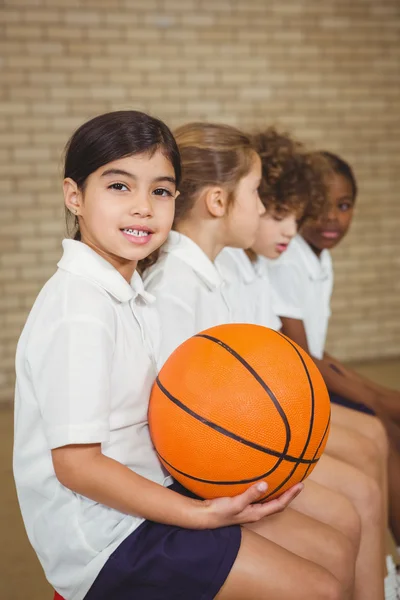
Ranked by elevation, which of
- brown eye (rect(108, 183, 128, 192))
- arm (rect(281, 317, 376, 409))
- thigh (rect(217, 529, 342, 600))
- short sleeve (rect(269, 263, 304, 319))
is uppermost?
brown eye (rect(108, 183, 128, 192))

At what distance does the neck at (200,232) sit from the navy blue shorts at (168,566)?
1011 millimetres

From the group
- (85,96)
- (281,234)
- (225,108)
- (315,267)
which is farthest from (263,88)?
(281,234)

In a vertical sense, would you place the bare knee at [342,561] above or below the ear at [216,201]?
below

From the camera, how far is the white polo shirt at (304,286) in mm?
2842

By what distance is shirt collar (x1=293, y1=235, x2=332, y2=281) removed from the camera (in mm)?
2980

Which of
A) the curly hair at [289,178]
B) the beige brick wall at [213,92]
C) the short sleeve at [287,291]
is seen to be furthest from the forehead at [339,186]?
the beige brick wall at [213,92]

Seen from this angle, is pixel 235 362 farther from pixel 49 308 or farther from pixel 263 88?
pixel 263 88

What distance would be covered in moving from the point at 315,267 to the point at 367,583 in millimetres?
1481

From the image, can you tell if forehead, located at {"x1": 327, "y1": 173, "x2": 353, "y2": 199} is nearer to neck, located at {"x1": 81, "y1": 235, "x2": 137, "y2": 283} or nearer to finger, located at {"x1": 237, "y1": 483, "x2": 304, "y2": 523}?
neck, located at {"x1": 81, "y1": 235, "x2": 137, "y2": 283}

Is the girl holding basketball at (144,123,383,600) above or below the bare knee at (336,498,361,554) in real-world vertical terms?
above

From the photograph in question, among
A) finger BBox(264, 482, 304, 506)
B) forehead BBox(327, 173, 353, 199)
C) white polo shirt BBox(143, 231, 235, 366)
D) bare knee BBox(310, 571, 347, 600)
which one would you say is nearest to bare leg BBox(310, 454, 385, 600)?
bare knee BBox(310, 571, 347, 600)

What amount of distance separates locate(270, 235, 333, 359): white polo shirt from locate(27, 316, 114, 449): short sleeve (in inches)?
56.9

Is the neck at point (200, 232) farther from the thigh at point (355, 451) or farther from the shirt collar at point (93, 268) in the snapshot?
the thigh at point (355, 451)

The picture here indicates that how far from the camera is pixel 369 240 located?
18.5 feet
